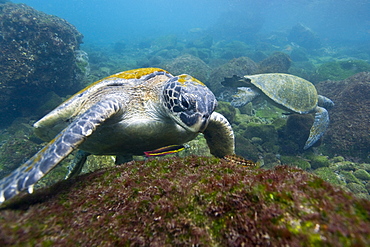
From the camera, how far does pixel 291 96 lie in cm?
713

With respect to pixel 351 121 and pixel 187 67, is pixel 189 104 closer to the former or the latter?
pixel 351 121

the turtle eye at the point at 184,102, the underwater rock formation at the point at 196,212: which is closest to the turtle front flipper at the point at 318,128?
the turtle eye at the point at 184,102

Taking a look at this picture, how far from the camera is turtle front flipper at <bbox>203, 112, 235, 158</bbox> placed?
339 cm

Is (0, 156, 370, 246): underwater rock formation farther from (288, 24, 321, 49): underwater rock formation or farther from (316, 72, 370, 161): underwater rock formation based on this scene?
(288, 24, 321, 49): underwater rock formation

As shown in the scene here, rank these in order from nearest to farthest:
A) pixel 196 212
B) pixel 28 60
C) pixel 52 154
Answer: pixel 196 212, pixel 52 154, pixel 28 60

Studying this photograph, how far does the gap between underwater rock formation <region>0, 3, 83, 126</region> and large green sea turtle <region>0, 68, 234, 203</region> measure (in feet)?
22.4

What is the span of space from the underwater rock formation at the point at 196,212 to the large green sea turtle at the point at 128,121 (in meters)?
0.46

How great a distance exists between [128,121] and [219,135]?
6.31 ft

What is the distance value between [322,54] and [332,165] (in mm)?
36118

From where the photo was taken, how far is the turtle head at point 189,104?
226 cm

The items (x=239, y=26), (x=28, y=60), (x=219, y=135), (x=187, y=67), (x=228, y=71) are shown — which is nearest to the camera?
(x=219, y=135)

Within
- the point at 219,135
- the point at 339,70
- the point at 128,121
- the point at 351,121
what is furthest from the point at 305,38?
the point at 128,121

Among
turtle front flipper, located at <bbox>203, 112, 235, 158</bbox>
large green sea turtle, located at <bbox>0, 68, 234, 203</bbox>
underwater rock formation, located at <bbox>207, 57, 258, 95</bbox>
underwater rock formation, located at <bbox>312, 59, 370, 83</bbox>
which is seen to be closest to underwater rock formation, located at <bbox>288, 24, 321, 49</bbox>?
underwater rock formation, located at <bbox>312, 59, 370, 83</bbox>

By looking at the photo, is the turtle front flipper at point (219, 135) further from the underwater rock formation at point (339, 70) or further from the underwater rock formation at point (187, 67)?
the underwater rock formation at point (339, 70)
